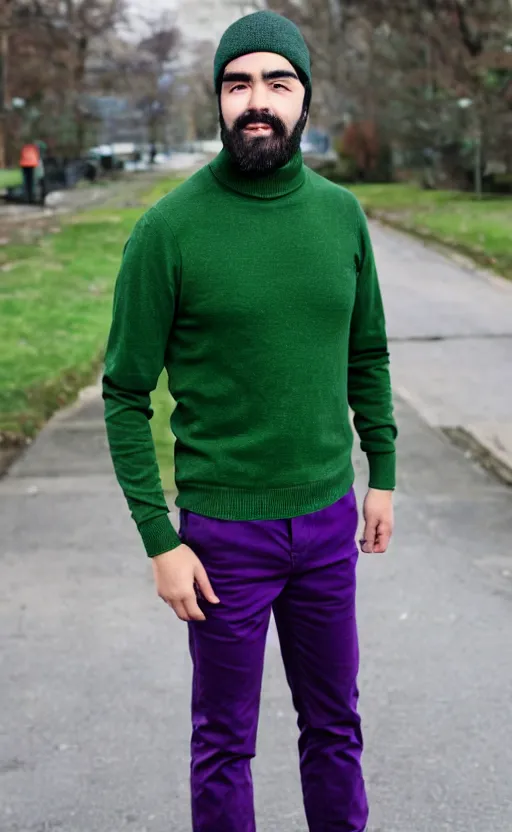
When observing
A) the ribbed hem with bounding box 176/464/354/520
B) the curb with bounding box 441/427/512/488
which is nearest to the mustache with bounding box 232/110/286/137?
the ribbed hem with bounding box 176/464/354/520

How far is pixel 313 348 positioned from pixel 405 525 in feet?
12.9

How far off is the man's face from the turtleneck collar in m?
0.02

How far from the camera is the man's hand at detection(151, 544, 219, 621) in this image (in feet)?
8.66

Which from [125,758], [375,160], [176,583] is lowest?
[375,160]

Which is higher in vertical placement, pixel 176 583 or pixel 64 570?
pixel 176 583

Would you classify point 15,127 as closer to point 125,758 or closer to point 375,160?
point 375,160

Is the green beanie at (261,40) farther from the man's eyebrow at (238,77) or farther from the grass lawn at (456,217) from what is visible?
the grass lawn at (456,217)

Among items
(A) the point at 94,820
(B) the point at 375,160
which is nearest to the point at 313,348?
(A) the point at 94,820

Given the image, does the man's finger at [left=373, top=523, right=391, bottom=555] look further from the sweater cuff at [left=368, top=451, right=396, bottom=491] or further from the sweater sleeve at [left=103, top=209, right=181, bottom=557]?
the sweater sleeve at [left=103, top=209, right=181, bottom=557]

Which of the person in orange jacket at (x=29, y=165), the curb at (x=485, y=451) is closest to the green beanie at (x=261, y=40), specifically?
the curb at (x=485, y=451)

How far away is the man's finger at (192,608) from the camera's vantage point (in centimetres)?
265

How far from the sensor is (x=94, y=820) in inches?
139

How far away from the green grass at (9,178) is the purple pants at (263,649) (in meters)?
44.5

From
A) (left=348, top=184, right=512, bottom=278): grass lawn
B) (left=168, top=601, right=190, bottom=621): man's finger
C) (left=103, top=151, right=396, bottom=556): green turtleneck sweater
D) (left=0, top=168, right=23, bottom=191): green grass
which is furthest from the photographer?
(left=0, top=168, right=23, bottom=191): green grass
